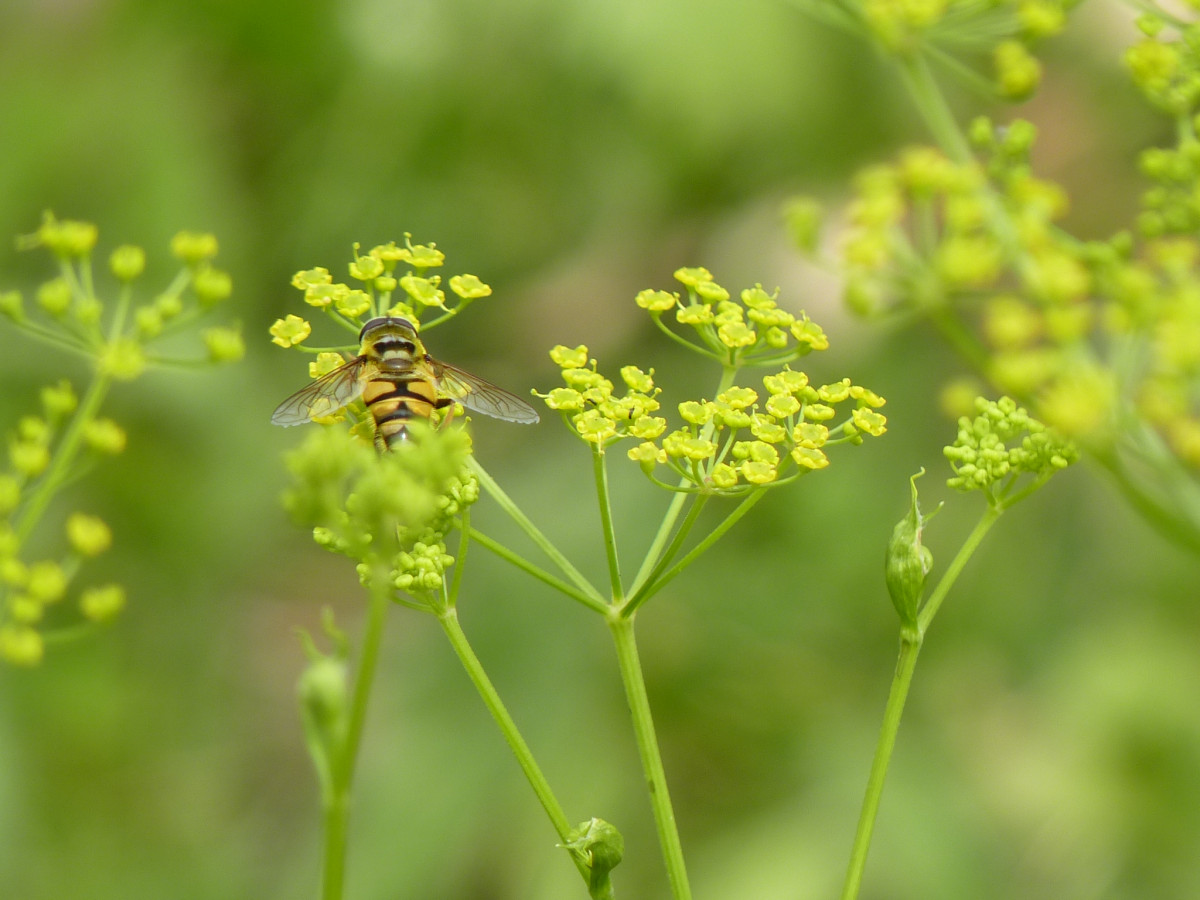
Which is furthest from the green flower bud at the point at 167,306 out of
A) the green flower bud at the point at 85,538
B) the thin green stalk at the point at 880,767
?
the thin green stalk at the point at 880,767

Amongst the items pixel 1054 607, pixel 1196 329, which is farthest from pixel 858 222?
pixel 1054 607

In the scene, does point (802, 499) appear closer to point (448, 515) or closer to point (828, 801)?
point (828, 801)

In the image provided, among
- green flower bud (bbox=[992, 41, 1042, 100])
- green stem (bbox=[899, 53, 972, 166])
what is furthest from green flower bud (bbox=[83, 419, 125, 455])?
green flower bud (bbox=[992, 41, 1042, 100])

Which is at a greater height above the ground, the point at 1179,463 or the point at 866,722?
the point at 866,722

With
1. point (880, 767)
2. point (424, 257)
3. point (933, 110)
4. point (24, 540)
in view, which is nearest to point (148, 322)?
point (24, 540)

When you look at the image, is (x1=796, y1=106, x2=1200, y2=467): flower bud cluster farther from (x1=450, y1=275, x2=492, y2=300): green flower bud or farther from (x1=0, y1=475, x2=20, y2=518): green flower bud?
(x1=0, y1=475, x2=20, y2=518): green flower bud

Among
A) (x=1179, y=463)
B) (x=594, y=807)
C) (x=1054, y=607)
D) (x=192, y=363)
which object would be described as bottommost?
(x=1179, y=463)

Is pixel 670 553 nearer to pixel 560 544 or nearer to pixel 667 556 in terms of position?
pixel 667 556
